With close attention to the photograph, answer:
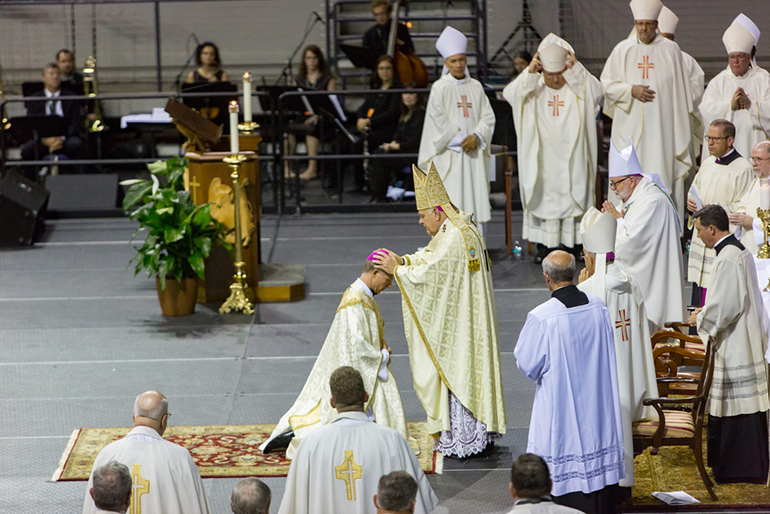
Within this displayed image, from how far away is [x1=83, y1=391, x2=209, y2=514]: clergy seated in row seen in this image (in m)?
3.94

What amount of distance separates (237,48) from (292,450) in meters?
11.4

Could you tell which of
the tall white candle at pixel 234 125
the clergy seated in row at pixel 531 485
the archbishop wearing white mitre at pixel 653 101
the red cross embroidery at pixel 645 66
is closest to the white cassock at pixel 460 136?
the archbishop wearing white mitre at pixel 653 101

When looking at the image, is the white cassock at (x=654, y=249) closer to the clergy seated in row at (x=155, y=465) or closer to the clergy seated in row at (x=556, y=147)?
the clergy seated in row at (x=556, y=147)

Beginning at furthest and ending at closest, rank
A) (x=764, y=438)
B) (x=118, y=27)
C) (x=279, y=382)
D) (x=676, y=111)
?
(x=118, y=27), (x=676, y=111), (x=279, y=382), (x=764, y=438)

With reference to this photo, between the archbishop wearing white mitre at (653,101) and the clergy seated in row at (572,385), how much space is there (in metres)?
5.22

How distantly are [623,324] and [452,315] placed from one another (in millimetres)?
956

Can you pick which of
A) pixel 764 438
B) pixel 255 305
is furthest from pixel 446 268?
pixel 255 305

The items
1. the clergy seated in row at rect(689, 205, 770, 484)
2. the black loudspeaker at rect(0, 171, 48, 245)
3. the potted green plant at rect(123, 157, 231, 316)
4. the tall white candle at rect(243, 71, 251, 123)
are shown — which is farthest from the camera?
the black loudspeaker at rect(0, 171, 48, 245)

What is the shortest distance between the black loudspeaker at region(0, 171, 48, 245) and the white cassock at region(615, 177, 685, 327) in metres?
6.54

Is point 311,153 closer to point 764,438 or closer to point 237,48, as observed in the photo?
point 237,48

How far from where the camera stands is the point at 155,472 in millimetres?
3947

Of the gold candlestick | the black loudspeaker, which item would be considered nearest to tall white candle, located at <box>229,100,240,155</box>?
the gold candlestick

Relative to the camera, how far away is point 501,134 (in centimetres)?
1199

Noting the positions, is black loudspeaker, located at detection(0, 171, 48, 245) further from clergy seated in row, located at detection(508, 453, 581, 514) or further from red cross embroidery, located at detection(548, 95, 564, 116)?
clergy seated in row, located at detection(508, 453, 581, 514)
